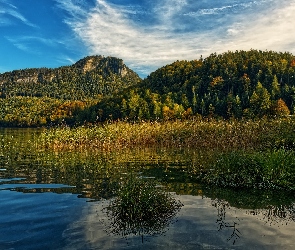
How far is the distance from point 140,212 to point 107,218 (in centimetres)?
125

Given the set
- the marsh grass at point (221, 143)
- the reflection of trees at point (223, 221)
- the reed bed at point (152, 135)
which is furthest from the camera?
the reed bed at point (152, 135)

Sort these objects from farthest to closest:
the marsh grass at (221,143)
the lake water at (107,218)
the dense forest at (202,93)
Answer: the dense forest at (202,93) → the marsh grass at (221,143) → the lake water at (107,218)

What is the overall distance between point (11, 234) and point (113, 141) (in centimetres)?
2373

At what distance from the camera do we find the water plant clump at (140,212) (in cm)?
969

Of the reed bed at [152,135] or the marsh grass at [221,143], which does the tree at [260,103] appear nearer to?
the reed bed at [152,135]

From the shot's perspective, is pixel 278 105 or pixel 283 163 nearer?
pixel 283 163

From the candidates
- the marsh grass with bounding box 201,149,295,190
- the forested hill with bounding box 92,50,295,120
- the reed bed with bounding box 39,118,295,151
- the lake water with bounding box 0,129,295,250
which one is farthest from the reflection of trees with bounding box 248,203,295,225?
the forested hill with bounding box 92,50,295,120

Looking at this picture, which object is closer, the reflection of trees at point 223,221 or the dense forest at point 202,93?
the reflection of trees at point 223,221

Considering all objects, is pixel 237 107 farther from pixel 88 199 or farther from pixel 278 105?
pixel 88 199

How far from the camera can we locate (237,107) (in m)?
99.9

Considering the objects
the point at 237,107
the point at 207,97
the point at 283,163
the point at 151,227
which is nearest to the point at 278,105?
the point at 237,107

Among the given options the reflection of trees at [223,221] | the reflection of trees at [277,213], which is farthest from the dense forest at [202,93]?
the reflection of trees at [277,213]

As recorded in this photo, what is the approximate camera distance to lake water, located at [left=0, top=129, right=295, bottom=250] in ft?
28.5

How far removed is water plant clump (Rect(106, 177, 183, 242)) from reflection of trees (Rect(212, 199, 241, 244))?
1574 mm
